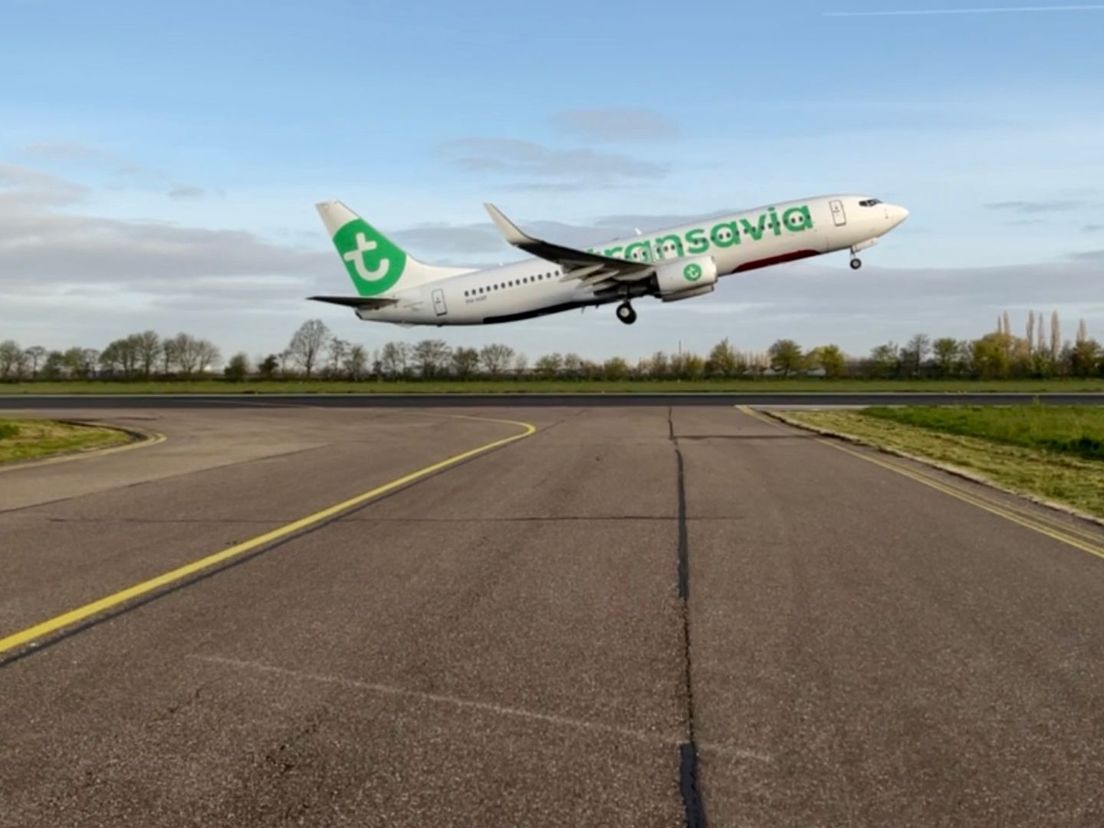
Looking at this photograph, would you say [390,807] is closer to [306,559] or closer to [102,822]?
[102,822]

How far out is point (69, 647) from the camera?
5.79 metres

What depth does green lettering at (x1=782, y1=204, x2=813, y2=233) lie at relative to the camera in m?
39.3

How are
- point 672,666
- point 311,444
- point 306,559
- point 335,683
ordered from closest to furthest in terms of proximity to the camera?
point 335,683
point 672,666
point 306,559
point 311,444

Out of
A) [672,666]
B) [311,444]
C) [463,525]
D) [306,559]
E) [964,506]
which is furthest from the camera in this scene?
[311,444]

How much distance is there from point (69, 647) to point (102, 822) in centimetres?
249

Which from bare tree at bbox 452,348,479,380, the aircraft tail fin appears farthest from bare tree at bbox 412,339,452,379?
the aircraft tail fin

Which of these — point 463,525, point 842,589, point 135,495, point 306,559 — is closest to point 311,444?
point 135,495

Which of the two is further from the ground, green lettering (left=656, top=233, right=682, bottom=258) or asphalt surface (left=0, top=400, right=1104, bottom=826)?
green lettering (left=656, top=233, right=682, bottom=258)

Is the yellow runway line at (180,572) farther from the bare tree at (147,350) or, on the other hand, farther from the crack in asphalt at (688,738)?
the bare tree at (147,350)

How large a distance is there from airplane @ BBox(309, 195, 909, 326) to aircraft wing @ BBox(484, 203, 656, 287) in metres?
0.04

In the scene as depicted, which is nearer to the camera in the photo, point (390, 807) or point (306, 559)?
point (390, 807)

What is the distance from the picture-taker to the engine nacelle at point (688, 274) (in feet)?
128

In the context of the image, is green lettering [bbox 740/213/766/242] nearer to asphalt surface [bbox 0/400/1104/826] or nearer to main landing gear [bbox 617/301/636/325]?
main landing gear [bbox 617/301/636/325]

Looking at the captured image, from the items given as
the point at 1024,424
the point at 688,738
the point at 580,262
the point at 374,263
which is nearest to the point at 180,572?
the point at 688,738
